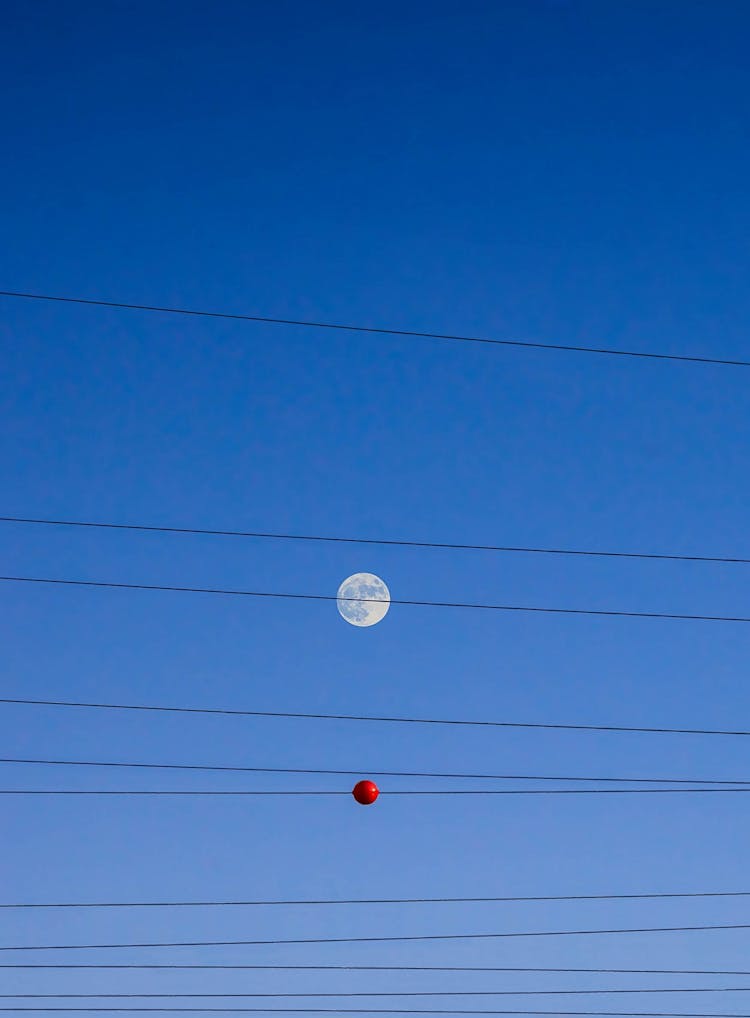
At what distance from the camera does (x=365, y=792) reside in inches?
878

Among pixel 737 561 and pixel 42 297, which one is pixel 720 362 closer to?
pixel 737 561

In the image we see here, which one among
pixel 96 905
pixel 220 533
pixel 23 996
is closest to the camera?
pixel 220 533

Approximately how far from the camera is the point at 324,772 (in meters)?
23.2

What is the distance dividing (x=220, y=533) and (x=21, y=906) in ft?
30.2

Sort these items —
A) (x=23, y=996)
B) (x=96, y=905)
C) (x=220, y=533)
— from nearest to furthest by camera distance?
(x=220, y=533) < (x=96, y=905) < (x=23, y=996)

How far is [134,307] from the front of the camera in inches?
851

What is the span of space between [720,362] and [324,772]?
937 centimetres

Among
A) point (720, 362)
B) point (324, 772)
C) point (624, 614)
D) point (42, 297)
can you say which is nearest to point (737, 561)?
point (624, 614)

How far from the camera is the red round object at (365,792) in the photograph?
22.2 meters

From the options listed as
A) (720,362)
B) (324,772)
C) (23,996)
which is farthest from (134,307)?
(23,996)

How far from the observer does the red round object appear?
72.8ft

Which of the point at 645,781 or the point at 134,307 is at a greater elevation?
the point at 134,307

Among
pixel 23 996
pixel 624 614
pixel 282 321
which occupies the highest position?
pixel 282 321

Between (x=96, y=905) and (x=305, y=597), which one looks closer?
(x=305, y=597)
